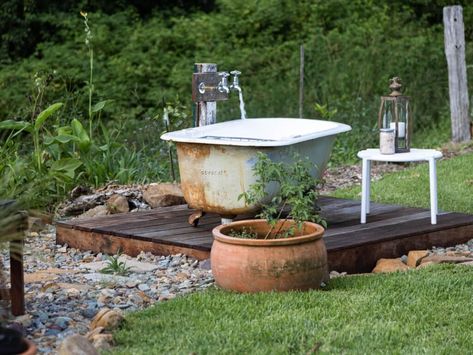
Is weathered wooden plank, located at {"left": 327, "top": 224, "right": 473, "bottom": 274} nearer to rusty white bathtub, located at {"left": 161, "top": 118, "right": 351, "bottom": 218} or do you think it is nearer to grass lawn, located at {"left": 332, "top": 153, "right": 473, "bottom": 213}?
rusty white bathtub, located at {"left": 161, "top": 118, "right": 351, "bottom": 218}

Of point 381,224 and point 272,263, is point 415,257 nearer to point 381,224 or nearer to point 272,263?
point 381,224

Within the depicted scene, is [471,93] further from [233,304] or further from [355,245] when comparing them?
[233,304]

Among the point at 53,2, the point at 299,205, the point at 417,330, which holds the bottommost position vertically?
the point at 417,330

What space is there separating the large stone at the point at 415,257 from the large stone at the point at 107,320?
2002mm

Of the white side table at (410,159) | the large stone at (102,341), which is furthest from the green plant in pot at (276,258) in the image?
the white side table at (410,159)

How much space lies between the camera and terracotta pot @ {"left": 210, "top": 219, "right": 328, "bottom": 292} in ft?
15.7

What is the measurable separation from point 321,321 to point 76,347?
112 centimetres

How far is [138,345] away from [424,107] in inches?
338

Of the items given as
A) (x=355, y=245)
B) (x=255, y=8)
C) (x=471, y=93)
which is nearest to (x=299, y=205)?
(x=355, y=245)

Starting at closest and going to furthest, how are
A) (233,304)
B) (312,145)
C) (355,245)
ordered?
(233,304), (355,245), (312,145)

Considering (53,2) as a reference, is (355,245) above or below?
below

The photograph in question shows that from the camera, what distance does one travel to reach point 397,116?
6516mm

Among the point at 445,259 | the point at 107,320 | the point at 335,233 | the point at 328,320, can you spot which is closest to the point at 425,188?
the point at 335,233

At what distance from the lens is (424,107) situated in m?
12.1
